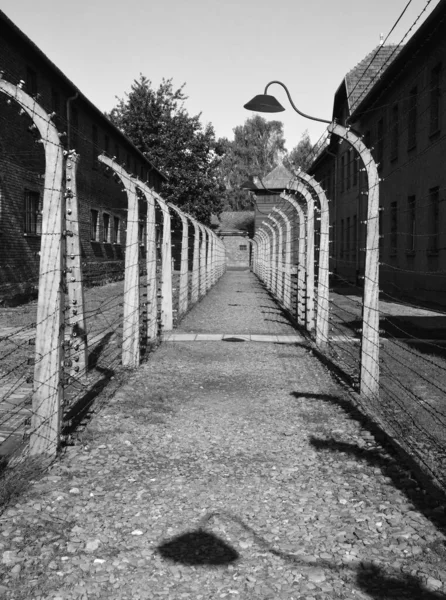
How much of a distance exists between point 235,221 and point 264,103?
232 ft

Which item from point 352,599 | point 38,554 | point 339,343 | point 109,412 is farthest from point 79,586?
point 339,343

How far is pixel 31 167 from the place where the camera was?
68.5 feet

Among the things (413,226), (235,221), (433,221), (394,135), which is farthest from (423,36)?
(235,221)

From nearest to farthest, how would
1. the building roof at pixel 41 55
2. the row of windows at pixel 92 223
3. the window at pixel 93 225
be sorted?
1. the building roof at pixel 41 55
2. the row of windows at pixel 92 223
3. the window at pixel 93 225

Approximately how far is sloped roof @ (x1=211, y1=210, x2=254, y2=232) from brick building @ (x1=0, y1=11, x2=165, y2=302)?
156ft

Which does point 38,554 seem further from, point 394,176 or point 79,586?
point 394,176

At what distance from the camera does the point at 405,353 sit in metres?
9.87

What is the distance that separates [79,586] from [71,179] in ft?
16.8

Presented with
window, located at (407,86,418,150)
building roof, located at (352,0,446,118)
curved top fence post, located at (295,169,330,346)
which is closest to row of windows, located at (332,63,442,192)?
window, located at (407,86,418,150)

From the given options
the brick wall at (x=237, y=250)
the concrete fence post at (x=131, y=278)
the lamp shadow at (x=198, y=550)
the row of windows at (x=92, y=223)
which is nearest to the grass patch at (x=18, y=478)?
the lamp shadow at (x=198, y=550)

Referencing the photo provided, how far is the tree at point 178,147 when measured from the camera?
54.8 meters

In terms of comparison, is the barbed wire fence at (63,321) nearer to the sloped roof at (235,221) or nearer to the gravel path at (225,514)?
the gravel path at (225,514)

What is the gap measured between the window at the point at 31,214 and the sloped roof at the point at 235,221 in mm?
55307

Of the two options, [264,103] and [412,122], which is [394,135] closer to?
[412,122]
